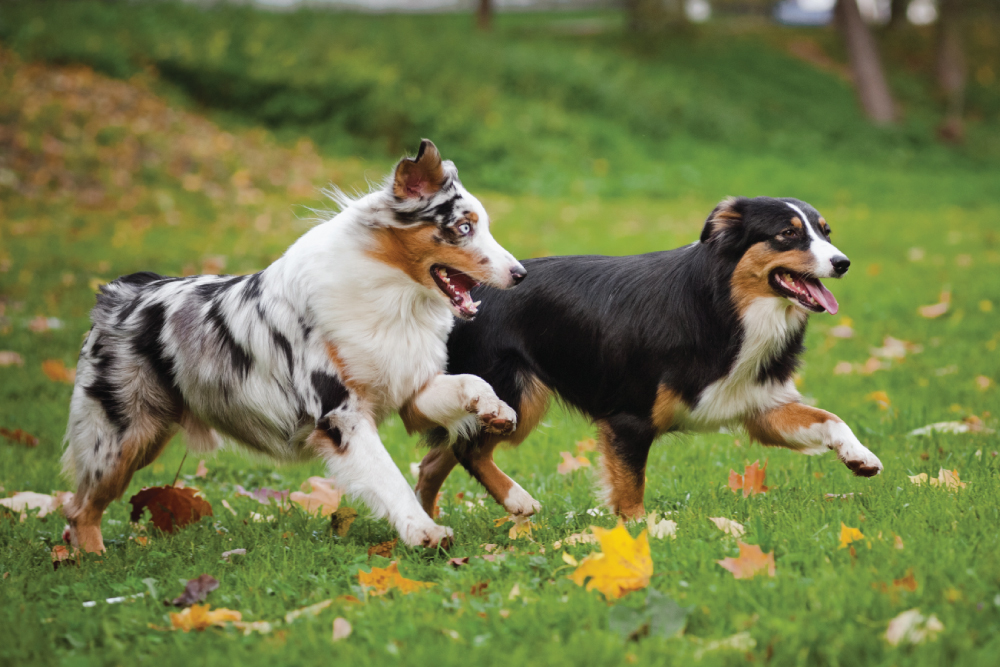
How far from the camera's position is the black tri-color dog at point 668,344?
13.5 feet

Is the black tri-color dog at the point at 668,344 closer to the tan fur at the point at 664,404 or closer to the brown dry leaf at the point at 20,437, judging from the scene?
the tan fur at the point at 664,404

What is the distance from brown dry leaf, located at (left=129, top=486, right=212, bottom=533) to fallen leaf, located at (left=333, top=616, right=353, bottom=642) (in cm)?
181

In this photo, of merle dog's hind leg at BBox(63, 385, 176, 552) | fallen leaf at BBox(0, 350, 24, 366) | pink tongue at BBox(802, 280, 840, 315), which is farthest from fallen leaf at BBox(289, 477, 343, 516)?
fallen leaf at BBox(0, 350, 24, 366)

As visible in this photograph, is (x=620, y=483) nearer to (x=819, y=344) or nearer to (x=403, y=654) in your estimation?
(x=403, y=654)

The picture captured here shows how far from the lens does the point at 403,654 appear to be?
9.22 feet

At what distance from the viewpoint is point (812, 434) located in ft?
13.8

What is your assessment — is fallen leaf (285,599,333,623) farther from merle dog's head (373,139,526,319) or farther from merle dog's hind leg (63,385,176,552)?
merle dog's hind leg (63,385,176,552)

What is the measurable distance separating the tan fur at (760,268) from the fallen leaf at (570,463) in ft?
5.59

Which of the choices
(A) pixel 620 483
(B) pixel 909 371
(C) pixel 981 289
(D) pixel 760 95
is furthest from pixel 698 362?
(D) pixel 760 95

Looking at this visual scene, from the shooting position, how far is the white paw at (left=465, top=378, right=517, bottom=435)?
3848mm

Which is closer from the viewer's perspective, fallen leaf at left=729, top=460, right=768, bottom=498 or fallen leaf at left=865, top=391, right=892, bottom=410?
fallen leaf at left=729, top=460, right=768, bottom=498

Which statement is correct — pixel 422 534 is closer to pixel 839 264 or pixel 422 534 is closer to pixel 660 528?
pixel 660 528

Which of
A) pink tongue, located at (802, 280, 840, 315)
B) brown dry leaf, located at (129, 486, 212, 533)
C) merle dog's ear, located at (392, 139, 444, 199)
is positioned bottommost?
brown dry leaf, located at (129, 486, 212, 533)

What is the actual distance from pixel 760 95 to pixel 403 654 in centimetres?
2577
